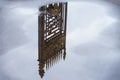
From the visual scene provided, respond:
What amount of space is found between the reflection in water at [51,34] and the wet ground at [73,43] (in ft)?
0.18

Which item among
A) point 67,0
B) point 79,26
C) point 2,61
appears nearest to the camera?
point 2,61

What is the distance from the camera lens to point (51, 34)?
3.39 meters

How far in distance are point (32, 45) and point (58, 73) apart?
60 cm

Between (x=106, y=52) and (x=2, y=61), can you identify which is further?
(x=106, y=52)

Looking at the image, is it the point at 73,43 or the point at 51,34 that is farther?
the point at 51,34

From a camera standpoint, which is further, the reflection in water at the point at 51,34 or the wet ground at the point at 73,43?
the reflection in water at the point at 51,34

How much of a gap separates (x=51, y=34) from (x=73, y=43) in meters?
0.31

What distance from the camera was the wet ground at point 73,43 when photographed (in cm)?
264

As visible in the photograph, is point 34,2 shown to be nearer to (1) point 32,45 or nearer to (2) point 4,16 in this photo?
(2) point 4,16

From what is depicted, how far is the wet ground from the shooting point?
8.67 ft

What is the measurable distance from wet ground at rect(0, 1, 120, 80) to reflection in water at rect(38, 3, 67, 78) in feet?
0.18

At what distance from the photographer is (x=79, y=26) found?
3.65 meters

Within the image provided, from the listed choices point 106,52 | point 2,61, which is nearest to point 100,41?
point 106,52

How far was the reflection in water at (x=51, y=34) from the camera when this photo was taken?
288 cm
